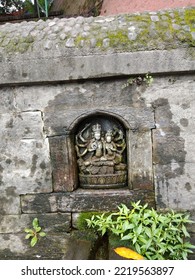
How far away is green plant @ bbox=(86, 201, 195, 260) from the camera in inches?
107

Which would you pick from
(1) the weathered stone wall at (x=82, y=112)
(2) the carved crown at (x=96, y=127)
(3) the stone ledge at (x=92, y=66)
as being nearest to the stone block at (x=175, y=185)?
(1) the weathered stone wall at (x=82, y=112)

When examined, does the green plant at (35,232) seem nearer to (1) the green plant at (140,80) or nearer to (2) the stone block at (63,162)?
(2) the stone block at (63,162)

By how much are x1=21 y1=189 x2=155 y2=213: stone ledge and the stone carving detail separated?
0.34ft

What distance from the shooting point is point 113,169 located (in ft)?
10.1

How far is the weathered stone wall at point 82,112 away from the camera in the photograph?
9.00 ft

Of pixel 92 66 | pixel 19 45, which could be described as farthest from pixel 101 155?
pixel 19 45

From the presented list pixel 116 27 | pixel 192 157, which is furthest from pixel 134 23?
pixel 192 157

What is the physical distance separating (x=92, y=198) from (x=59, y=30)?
1.63m

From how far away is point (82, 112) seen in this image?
2.95m

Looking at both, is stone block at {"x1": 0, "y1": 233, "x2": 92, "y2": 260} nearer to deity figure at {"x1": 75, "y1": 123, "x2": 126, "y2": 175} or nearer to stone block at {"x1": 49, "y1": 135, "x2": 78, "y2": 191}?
stone block at {"x1": 49, "y1": 135, "x2": 78, "y2": 191}

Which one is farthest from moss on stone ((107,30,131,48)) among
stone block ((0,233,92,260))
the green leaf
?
the green leaf

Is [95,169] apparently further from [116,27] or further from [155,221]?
[116,27]
